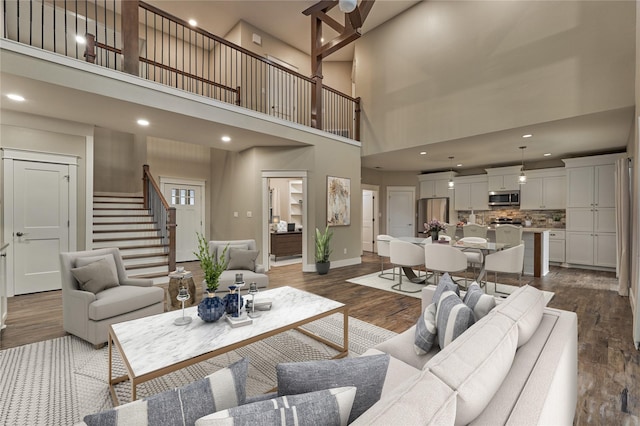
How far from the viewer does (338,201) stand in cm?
631

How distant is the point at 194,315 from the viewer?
2.23 m

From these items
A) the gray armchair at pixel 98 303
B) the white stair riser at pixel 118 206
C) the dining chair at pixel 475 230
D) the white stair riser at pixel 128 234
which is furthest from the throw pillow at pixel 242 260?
the dining chair at pixel 475 230

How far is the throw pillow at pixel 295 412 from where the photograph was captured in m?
0.63

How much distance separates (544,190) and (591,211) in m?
1.02

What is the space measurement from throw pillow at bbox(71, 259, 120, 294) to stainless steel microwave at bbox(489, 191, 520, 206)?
8.30m

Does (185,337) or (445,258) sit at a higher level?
(445,258)

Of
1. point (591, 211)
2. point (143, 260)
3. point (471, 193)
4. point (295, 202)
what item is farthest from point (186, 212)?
point (591, 211)

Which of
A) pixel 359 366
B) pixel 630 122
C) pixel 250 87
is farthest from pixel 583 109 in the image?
pixel 250 87

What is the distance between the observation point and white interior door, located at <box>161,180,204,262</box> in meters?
6.98

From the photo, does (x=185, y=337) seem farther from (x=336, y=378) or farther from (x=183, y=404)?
(x=336, y=378)

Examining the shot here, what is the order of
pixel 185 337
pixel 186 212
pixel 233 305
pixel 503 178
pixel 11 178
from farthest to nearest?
pixel 503 178, pixel 186 212, pixel 11 178, pixel 233 305, pixel 185 337

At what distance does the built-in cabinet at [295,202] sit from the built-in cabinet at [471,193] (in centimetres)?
471

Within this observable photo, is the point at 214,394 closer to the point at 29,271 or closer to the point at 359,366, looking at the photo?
the point at 359,366

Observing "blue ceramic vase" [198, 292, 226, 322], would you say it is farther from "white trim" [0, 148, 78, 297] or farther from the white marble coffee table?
"white trim" [0, 148, 78, 297]
